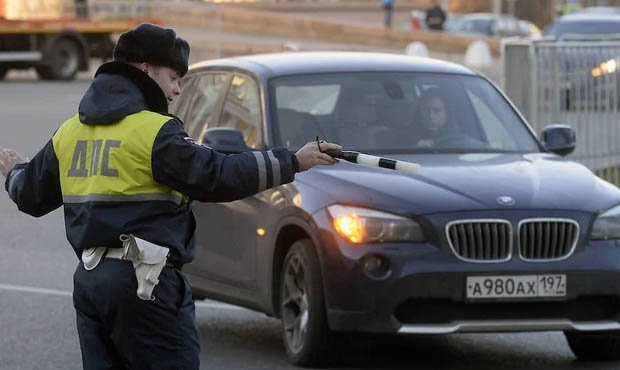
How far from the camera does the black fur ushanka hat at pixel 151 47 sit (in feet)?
18.1

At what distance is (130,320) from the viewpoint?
213 inches

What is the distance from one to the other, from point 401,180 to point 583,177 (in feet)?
3.39

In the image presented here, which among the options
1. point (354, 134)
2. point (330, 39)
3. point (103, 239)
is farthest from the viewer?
point (330, 39)

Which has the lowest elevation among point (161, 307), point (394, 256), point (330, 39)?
point (330, 39)

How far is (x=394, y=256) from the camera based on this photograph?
8391 millimetres

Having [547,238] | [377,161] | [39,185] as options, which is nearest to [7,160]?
[39,185]

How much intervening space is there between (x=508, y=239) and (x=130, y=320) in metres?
3.40

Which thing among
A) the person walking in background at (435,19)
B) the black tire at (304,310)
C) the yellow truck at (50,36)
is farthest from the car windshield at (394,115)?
the person walking in background at (435,19)

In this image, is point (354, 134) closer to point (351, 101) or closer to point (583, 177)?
point (351, 101)

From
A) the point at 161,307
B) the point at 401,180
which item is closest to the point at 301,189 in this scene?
the point at 401,180

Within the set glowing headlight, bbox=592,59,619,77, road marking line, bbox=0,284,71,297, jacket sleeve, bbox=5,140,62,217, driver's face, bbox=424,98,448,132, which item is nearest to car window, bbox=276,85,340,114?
driver's face, bbox=424,98,448,132

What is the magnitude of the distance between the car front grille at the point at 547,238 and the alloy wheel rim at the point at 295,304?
41.9 inches

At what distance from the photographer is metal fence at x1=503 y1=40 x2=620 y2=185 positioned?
15898 mm

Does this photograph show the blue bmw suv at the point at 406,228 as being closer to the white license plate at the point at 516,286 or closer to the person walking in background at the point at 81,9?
the white license plate at the point at 516,286
